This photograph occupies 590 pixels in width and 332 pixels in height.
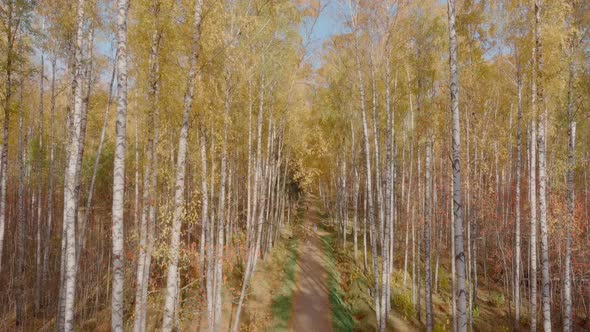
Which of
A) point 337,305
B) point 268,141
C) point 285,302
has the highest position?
point 268,141

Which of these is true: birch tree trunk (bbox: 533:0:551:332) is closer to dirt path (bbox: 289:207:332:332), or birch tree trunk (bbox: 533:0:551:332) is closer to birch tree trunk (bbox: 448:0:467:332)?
birch tree trunk (bbox: 448:0:467:332)

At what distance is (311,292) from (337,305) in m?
1.80

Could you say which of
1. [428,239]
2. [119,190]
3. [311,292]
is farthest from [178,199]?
[311,292]

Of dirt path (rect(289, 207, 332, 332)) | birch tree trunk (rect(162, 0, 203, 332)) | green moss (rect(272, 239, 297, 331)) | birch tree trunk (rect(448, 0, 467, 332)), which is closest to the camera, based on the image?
birch tree trunk (rect(448, 0, 467, 332))

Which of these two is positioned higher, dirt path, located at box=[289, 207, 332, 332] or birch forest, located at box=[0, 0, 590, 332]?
birch forest, located at box=[0, 0, 590, 332]

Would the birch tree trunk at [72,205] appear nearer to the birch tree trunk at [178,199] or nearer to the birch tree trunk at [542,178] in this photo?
the birch tree trunk at [178,199]

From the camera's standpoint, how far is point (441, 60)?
1271 centimetres

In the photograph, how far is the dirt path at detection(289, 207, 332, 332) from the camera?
13.4 metres

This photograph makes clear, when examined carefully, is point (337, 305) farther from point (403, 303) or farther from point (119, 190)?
point (119, 190)

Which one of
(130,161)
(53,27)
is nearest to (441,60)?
(53,27)

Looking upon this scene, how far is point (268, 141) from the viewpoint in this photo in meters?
14.2

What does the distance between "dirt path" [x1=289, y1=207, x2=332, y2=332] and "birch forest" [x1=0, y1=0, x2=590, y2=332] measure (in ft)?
0.39

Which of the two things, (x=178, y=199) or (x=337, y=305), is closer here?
(x=178, y=199)

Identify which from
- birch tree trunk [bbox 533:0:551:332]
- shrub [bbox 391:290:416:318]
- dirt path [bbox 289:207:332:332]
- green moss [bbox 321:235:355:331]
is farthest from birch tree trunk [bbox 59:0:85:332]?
shrub [bbox 391:290:416:318]
